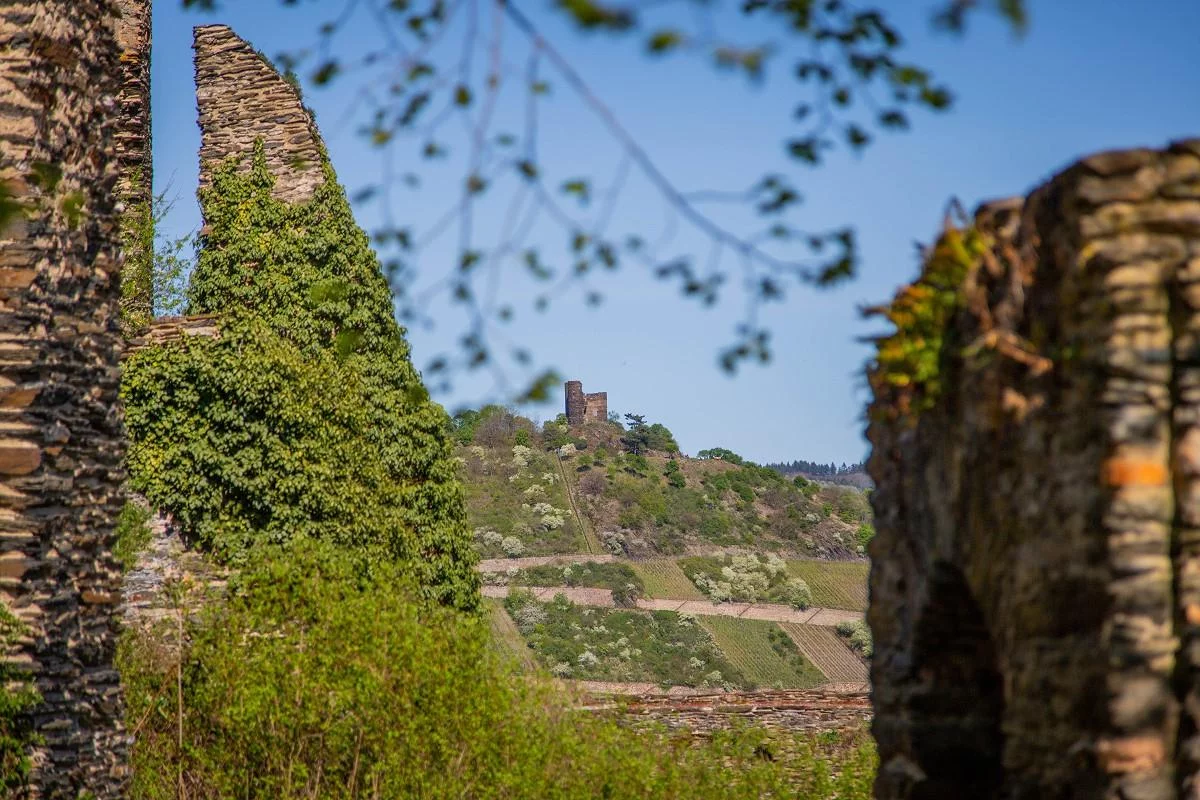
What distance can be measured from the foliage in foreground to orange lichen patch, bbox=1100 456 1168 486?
842 cm

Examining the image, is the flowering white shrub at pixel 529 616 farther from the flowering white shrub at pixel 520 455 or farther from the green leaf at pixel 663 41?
the green leaf at pixel 663 41

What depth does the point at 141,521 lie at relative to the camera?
14430 mm

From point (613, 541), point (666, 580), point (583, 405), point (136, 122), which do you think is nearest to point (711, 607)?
point (666, 580)

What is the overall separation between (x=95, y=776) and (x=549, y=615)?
25305 mm

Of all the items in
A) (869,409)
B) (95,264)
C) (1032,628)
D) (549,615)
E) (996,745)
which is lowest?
(549,615)

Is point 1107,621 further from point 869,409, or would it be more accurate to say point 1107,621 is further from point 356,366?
point 356,366

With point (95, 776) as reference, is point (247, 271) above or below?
above

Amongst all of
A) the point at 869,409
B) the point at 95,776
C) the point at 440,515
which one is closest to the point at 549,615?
the point at 440,515

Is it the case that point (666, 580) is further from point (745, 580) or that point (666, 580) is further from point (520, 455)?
point (520, 455)

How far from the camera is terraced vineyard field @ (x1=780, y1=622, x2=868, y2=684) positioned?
37.9 meters

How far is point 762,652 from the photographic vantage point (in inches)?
1505

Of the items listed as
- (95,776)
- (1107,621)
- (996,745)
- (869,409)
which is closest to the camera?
(1107,621)

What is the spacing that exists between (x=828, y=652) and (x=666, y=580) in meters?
4.89

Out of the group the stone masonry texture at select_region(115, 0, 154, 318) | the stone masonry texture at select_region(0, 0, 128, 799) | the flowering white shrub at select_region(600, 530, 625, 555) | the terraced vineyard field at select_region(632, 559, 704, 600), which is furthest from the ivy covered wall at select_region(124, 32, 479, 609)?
the flowering white shrub at select_region(600, 530, 625, 555)
